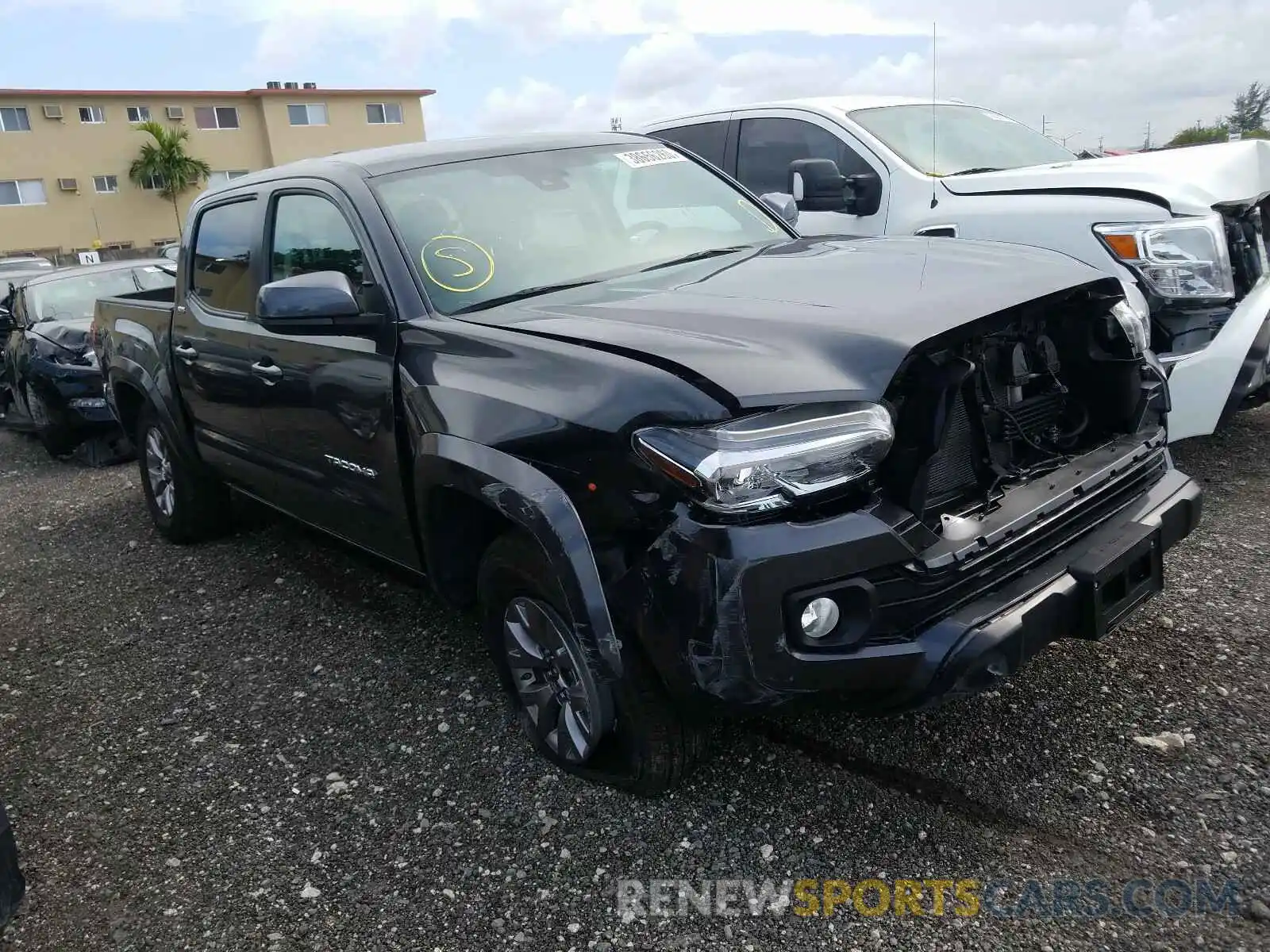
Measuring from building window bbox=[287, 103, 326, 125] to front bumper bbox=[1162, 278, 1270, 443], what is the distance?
1865 inches

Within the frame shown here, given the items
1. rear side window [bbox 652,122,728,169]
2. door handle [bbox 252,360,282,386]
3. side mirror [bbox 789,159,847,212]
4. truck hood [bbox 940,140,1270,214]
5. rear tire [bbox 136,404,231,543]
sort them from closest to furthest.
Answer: door handle [bbox 252,360,282,386] < truck hood [bbox 940,140,1270,214] < side mirror [bbox 789,159,847,212] < rear tire [bbox 136,404,231,543] < rear side window [bbox 652,122,728,169]

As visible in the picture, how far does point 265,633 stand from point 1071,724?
307 cm

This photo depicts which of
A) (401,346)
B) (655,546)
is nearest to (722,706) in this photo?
(655,546)

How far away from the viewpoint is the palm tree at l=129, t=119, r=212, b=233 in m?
42.5

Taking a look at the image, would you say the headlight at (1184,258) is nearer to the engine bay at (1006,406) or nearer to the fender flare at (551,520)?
the engine bay at (1006,406)

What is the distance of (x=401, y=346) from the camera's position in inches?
120

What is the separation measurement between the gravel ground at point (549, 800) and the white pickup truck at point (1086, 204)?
797mm

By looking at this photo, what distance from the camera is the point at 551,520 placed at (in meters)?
2.47

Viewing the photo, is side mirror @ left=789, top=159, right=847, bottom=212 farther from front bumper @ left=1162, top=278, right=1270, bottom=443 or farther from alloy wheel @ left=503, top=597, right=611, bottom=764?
alloy wheel @ left=503, top=597, right=611, bottom=764

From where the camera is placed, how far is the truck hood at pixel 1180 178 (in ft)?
14.8

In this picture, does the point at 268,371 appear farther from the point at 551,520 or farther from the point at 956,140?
the point at 956,140

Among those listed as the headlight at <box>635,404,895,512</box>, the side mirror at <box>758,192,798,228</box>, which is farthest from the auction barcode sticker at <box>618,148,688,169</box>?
Answer: the headlight at <box>635,404,895,512</box>

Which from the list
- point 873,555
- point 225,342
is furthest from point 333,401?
point 873,555

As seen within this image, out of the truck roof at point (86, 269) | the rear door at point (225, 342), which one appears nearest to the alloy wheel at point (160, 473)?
the rear door at point (225, 342)
